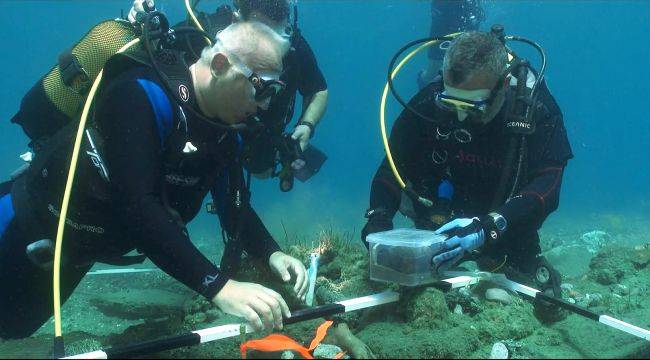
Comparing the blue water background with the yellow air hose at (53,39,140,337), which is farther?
the blue water background

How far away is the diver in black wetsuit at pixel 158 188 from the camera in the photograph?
90.1 inches

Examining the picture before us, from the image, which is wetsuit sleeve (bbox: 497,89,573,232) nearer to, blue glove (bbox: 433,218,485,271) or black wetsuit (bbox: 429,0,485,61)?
blue glove (bbox: 433,218,485,271)

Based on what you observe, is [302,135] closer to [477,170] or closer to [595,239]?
[477,170]

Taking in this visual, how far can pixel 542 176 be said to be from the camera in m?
3.95

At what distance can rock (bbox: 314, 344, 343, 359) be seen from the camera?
2399 mm

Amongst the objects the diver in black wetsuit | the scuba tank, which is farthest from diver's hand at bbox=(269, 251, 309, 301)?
the scuba tank

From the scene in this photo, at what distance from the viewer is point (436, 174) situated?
15.3ft

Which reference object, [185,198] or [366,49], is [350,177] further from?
[185,198]

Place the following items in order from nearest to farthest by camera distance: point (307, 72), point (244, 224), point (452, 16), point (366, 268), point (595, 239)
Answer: point (244, 224) < point (366, 268) < point (307, 72) < point (595, 239) < point (452, 16)

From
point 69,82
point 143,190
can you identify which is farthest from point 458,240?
point 69,82

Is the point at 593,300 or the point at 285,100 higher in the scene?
the point at 285,100

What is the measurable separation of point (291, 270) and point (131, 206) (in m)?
1.30

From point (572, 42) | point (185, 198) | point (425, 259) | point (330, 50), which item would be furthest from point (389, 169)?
point (572, 42)

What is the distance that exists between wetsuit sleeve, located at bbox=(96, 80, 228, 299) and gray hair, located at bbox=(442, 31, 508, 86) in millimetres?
2485
